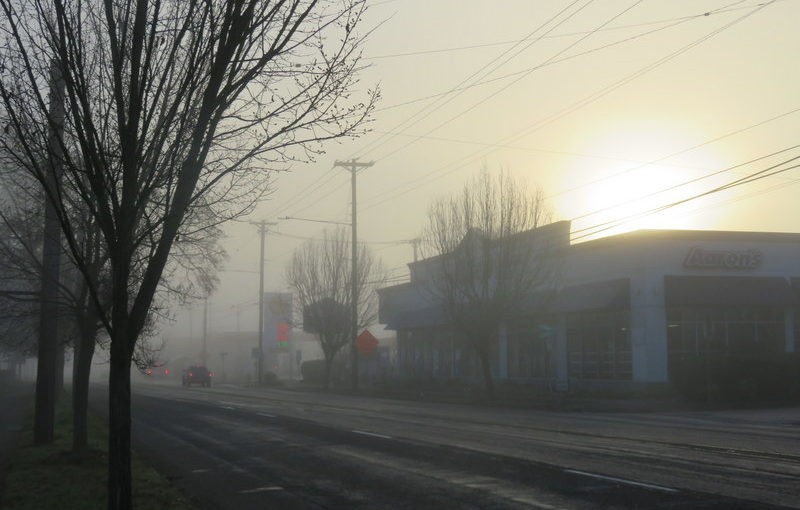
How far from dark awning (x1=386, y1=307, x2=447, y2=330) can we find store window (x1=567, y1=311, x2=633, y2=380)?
977 cm

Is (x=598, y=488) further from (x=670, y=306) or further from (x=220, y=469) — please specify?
(x=670, y=306)

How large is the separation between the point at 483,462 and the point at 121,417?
8508mm

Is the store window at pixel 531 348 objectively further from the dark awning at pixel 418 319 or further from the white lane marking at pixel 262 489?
the white lane marking at pixel 262 489

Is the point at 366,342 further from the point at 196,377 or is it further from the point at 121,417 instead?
the point at 121,417

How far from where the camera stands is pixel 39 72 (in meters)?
7.18

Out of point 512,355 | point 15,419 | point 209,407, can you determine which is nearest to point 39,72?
point 15,419

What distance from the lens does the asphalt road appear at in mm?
10516

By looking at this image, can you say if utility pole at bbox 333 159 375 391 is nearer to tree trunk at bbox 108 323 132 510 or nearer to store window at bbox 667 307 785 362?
store window at bbox 667 307 785 362

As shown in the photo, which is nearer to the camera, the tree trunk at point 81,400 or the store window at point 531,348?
the tree trunk at point 81,400

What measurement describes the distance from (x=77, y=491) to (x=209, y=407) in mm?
22206

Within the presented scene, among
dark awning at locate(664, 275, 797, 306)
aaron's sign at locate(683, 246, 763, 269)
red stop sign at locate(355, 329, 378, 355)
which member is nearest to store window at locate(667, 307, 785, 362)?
dark awning at locate(664, 275, 797, 306)

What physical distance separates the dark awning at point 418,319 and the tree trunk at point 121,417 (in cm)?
4365

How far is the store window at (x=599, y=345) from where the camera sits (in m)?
38.3

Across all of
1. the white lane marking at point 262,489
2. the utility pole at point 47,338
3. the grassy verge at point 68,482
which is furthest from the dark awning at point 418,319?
the white lane marking at point 262,489
